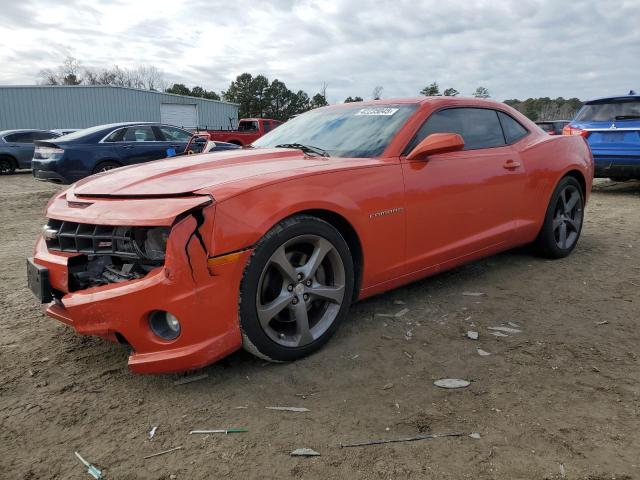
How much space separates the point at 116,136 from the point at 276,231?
9019 millimetres

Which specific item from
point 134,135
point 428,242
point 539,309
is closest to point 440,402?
point 428,242

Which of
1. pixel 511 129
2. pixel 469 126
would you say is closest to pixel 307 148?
pixel 469 126

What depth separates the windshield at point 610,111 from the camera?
26.3ft

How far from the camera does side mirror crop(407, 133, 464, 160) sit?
3.14 meters

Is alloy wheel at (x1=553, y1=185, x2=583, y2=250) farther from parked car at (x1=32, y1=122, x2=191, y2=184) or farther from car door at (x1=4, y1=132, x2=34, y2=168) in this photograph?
car door at (x1=4, y1=132, x2=34, y2=168)

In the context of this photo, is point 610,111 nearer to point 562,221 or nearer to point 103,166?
point 562,221

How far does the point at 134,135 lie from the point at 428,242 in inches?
352

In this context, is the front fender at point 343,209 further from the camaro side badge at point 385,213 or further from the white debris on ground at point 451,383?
the white debris on ground at point 451,383

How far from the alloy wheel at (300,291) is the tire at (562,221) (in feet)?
A: 8.28

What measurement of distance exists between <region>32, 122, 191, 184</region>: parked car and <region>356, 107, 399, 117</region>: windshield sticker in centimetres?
640

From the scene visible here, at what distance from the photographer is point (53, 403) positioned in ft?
7.73

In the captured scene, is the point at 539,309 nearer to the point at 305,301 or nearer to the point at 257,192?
the point at 305,301

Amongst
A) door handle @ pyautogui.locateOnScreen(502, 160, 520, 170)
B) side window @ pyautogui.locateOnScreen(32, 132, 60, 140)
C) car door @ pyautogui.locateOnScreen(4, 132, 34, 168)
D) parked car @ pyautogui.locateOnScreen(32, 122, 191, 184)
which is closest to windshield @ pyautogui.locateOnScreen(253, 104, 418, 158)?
door handle @ pyautogui.locateOnScreen(502, 160, 520, 170)

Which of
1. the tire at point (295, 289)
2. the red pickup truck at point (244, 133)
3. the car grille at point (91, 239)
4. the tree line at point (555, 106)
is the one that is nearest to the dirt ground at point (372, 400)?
the tire at point (295, 289)
